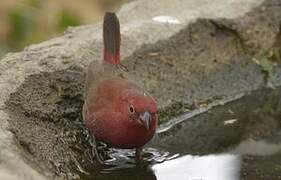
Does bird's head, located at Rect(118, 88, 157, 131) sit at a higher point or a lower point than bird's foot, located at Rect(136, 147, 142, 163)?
higher

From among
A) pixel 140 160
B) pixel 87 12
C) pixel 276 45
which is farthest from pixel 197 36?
pixel 87 12

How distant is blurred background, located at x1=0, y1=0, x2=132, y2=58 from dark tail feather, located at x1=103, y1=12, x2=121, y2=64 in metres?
1.28

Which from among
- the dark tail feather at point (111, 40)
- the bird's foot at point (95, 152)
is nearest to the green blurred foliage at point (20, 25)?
the dark tail feather at point (111, 40)

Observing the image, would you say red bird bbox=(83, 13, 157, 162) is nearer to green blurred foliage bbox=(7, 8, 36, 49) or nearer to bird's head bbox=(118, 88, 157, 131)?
bird's head bbox=(118, 88, 157, 131)

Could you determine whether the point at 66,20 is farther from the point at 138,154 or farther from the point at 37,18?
the point at 138,154

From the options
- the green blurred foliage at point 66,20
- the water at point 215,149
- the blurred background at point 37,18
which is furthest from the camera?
the green blurred foliage at point 66,20

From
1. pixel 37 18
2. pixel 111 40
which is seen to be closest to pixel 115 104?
pixel 111 40

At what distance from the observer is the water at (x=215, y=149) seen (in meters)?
4.69

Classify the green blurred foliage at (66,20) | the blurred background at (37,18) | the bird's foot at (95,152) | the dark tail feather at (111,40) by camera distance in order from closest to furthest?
1. the bird's foot at (95,152)
2. the dark tail feather at (111,40)
3. the blurred background at (37,18)
4. the green blurred foliage at (66,20)

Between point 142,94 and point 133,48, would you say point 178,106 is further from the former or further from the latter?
point 142,94

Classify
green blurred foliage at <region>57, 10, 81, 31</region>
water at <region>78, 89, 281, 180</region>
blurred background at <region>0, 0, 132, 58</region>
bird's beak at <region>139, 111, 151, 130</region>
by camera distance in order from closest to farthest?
bird's beak at <region>139, 111, 151, 130</region>, water at <region>78, 89, 281, 180</region>, blurred background at <region>0, 0, 132, 58</region>, green blurred foliage at <region>57, 10, 81, 31</region>

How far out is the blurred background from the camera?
6528mm

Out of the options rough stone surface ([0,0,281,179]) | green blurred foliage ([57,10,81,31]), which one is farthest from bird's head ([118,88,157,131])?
green blurred foliage ([57,10,81,31])

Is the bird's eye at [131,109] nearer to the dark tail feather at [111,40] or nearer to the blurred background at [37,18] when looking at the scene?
the dark tail feather at [111,40]
